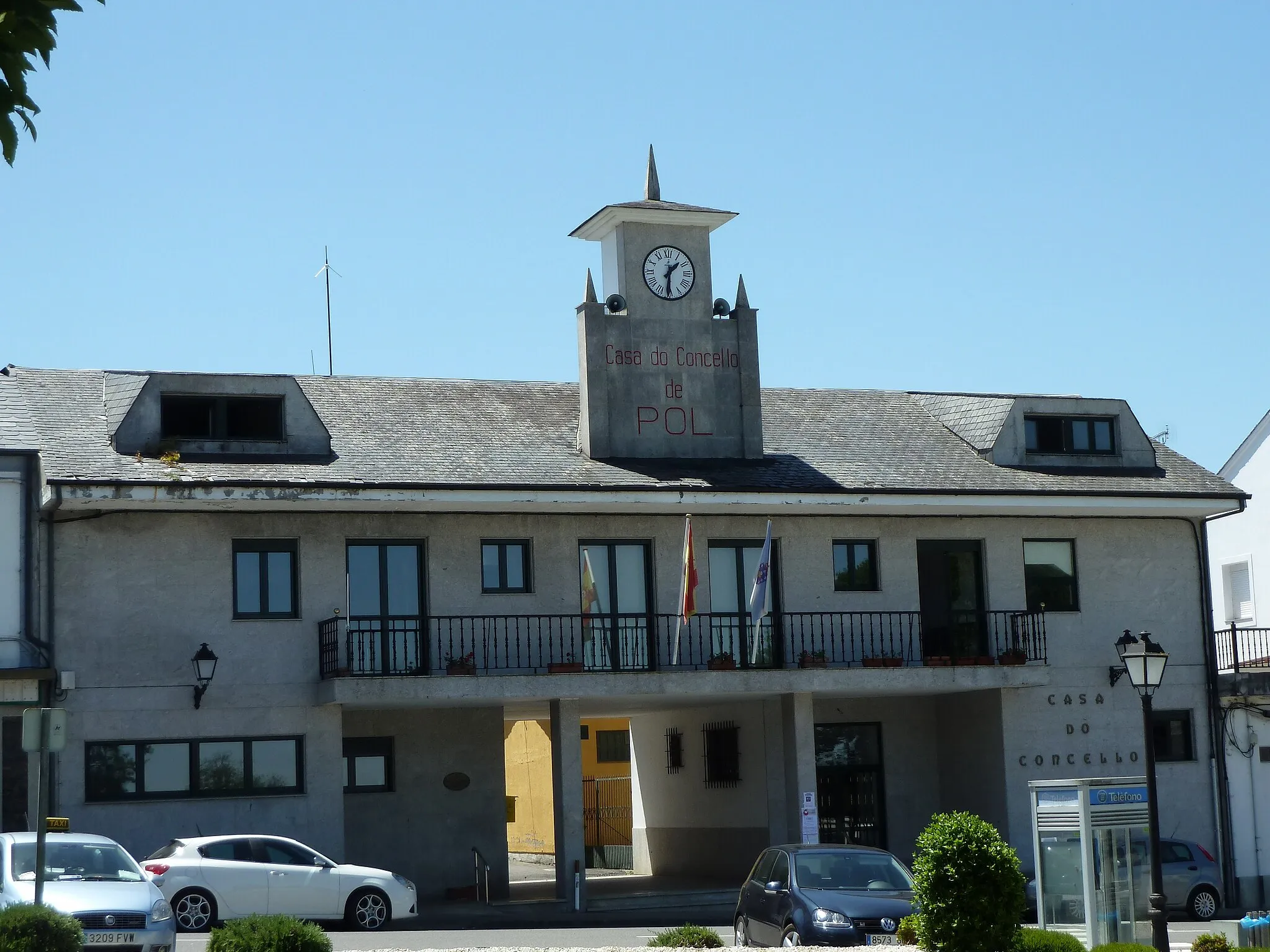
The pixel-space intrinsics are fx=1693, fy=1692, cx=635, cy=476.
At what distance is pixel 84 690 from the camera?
80.9ft

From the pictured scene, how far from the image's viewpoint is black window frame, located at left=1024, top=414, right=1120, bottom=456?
3144 centimetres

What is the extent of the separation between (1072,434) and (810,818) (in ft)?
30.8

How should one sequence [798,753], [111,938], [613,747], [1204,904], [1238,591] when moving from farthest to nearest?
1. [613,747]
2. [1238,591]
3. [798,753]
4. [1204,904]
5. [111,938]

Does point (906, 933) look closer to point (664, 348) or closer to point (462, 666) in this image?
point (462, 666)

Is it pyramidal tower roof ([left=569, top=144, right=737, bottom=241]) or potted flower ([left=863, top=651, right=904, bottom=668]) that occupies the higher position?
pyramidal tower roof ([left=569, top=144, right=737, bottom=241])

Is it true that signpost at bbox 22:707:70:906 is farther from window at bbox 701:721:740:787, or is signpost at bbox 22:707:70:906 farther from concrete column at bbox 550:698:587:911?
window at bbox 701:721:740:787

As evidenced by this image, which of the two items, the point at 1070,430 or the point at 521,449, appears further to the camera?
the point at 1070,430

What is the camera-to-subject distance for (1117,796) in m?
18.5

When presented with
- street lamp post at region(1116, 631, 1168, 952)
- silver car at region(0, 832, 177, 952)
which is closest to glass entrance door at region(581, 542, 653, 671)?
street lamp post at region(1116, 631, 1168, 952)

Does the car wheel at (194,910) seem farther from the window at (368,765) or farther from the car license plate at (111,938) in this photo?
the window at (368,765)

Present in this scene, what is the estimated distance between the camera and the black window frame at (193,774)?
2462cm

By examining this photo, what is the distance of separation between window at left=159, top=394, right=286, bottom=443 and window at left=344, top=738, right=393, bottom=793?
514 cm

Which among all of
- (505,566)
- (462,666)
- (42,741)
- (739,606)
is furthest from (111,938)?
(739,606)

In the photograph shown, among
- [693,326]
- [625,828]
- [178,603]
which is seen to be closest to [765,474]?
[693,326]
